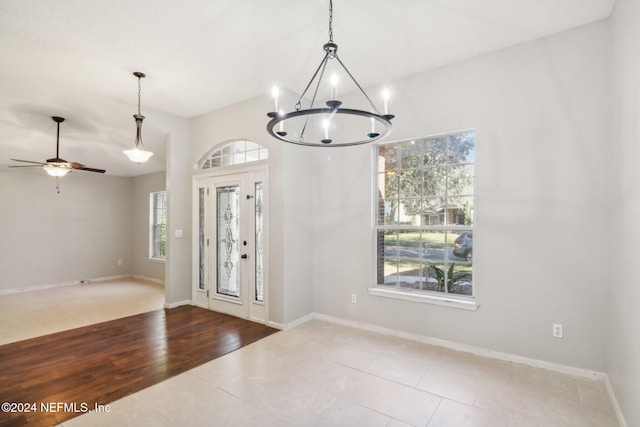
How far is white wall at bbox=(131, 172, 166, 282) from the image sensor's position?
756 cm

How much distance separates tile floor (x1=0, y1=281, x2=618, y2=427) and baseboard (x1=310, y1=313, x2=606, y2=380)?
77mm

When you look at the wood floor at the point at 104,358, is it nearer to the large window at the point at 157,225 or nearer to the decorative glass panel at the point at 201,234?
the decorative glass panel at the point at 201,234

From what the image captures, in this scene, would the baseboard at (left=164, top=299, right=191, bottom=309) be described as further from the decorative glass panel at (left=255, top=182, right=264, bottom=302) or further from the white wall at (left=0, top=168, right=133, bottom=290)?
the white wall at (left=0, top=168, right=133, bottom=290)

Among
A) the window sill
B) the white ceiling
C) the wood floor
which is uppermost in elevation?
the white ceiling

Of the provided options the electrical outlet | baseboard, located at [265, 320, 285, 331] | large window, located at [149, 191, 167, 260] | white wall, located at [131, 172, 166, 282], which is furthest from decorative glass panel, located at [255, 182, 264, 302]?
large window, located at [149, 191, 167, 260]

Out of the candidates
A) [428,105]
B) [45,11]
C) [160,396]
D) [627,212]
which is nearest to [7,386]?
[160,396]

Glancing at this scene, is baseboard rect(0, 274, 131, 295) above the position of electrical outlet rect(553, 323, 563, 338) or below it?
below

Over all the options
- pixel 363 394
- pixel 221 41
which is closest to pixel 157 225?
pixel 221 41

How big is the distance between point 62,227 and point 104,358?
540 centimetres

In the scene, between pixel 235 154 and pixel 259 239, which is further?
pixel 235 154

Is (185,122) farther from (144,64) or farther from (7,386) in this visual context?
(7,386)

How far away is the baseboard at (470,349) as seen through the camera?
2.78 meters

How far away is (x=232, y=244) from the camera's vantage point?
4.77m

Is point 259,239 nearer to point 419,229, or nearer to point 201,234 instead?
point 201,234
